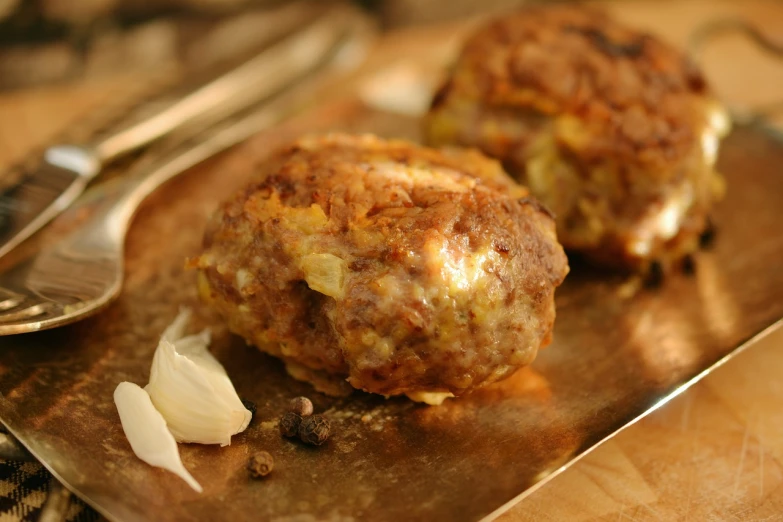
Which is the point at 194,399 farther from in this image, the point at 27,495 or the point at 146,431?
the point at 27,495

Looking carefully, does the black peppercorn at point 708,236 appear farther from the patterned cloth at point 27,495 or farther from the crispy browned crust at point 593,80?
the patterned cloth at point 27,495

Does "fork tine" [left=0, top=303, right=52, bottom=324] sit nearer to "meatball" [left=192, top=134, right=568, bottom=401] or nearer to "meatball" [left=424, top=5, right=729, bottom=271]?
"meatball" [left=192, top=134, right=568, bottom=401]

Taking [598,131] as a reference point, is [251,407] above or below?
below

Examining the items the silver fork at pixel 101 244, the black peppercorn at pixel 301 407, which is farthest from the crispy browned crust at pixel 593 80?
the black peppercorn at pixel 301 407

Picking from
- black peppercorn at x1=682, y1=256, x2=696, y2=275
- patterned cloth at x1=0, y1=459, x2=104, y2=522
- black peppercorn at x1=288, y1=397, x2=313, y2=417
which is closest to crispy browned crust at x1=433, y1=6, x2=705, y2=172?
black peppercorn at x1=682, y1=256, x2=696, y2=275

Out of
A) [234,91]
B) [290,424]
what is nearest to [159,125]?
[234,91]

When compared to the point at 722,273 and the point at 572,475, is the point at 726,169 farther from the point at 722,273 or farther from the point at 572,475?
the point at 572,475
